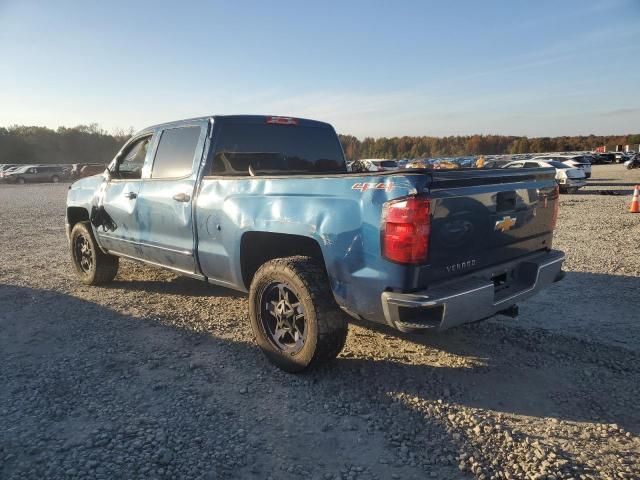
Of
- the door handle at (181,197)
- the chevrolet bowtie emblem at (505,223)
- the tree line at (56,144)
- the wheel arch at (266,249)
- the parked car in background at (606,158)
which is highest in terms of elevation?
the tree line at (56,144)

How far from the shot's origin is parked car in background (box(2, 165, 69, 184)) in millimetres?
38438

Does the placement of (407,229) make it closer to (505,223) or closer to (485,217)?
(485,217)

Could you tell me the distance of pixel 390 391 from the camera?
3396 mm

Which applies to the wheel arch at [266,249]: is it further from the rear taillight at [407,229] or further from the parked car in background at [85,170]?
the parked car in background at [85,170]

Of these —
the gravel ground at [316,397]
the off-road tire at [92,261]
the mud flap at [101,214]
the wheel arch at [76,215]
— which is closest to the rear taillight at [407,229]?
the gravel ground at [316,397]

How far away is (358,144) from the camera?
75750 millimetres

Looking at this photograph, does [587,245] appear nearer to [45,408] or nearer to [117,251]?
[117,251]

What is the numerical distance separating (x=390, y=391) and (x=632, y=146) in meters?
101

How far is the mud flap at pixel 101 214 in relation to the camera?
5684mm

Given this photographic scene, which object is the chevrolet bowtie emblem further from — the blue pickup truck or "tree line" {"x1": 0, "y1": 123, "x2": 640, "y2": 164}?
"tree line" {"x1": 0, "y1": 123, "x2": 640, "y2": 164}

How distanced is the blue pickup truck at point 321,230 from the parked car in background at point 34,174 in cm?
3992

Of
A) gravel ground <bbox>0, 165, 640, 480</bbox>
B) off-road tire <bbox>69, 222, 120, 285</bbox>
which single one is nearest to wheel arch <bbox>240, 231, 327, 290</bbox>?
gravel ground <bbox>0, 165, 640, 480</bbox>

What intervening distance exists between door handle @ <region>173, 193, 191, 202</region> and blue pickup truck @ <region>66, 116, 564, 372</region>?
1 cm

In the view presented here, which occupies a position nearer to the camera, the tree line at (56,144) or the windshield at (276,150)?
the windshield at (276,150)
